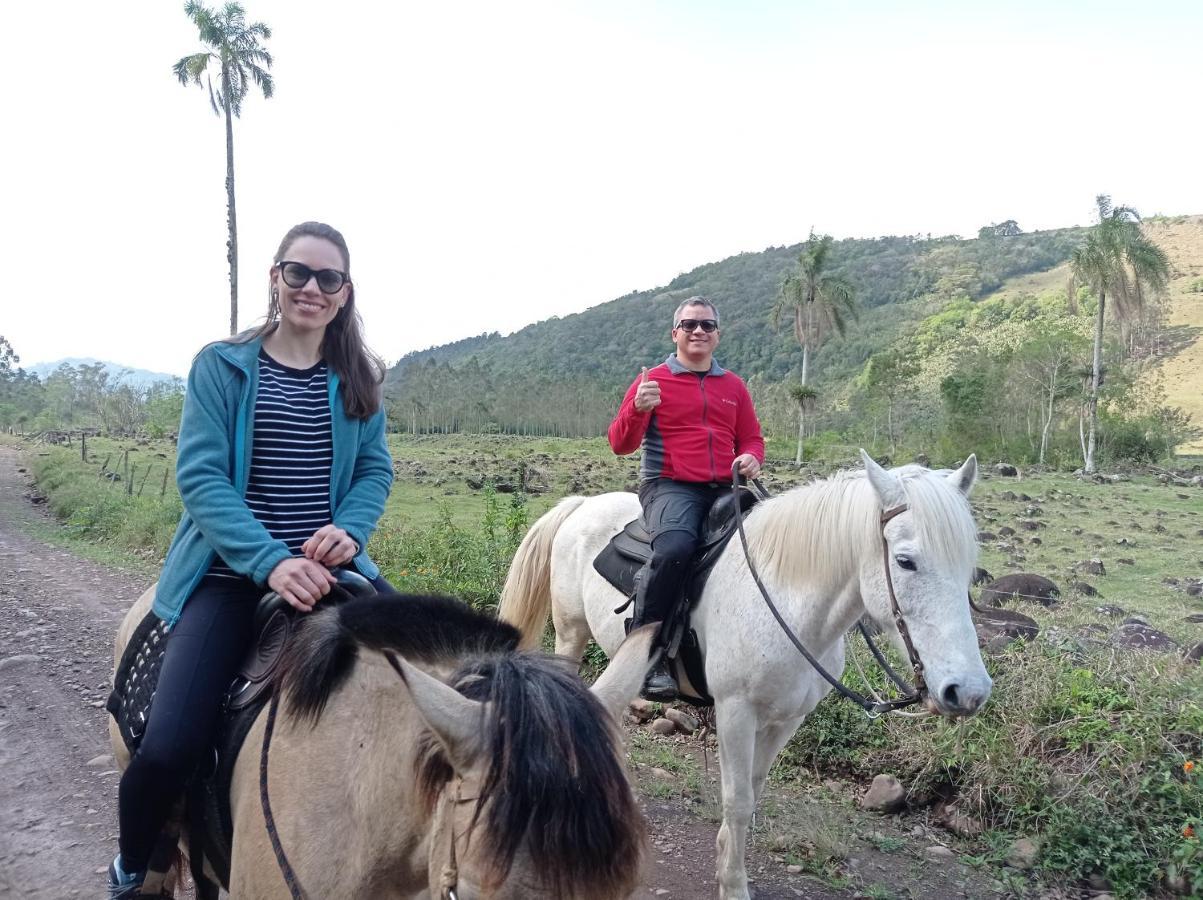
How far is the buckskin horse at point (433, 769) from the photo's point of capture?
1.18 m

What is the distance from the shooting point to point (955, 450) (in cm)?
3195

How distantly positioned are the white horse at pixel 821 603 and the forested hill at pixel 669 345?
5145 cm

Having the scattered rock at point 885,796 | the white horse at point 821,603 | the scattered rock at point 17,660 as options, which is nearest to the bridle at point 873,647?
the white horse at point 821,603

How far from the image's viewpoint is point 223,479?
194 centimetres

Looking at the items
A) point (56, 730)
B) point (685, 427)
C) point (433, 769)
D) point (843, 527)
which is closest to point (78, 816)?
point (56, 730)

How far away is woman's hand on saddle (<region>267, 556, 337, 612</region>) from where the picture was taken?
6.02 ft

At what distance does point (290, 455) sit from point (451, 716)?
1.17m

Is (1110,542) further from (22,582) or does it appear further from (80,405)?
(80,405)

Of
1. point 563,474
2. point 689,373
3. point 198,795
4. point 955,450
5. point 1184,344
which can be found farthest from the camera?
point 1184,344

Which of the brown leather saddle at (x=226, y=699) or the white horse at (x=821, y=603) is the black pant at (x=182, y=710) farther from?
the white horse at (x=821, y=603)

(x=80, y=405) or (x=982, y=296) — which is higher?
(x=982, y=296)

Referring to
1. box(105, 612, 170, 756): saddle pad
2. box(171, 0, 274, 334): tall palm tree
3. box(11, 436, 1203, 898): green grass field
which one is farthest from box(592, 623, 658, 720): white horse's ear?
box(171, 0, 274, 334): tall palm tree

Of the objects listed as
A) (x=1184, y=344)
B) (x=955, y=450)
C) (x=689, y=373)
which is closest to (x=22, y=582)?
(x=689, y=373)

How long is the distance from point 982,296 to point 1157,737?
106 metres
